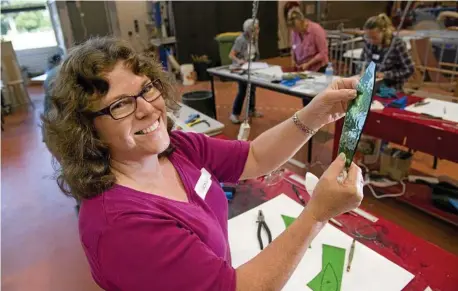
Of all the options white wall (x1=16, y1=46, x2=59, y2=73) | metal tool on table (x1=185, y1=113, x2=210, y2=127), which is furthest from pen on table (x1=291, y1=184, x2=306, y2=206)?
white wall (x1=16, y1=46, x2=59, y2=73)

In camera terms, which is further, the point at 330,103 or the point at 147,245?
the point at 330,103

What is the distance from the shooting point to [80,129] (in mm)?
807

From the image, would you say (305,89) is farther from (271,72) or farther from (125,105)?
(125,105)

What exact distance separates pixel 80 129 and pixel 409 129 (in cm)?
221

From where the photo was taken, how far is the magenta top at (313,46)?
3986mm

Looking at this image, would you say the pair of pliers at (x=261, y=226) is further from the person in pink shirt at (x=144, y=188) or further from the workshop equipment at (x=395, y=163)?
the workshop equipment at (x=395, y=163)

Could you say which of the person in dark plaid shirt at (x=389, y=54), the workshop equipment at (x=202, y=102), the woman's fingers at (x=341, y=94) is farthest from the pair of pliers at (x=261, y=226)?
the workshop equipment at (x=202, y=102)

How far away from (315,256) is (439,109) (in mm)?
1968

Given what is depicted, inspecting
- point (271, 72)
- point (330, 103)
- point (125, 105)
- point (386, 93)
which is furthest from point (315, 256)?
point (271, 72)

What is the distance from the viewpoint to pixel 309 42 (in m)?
4.04

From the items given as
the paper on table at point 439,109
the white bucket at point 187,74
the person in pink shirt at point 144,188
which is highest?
the person in pink shirt at point 144,188

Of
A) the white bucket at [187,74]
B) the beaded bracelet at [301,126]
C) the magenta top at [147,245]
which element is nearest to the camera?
the magenta top at [147,245]

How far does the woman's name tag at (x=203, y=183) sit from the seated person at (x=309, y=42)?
10.7 feet

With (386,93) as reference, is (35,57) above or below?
above
